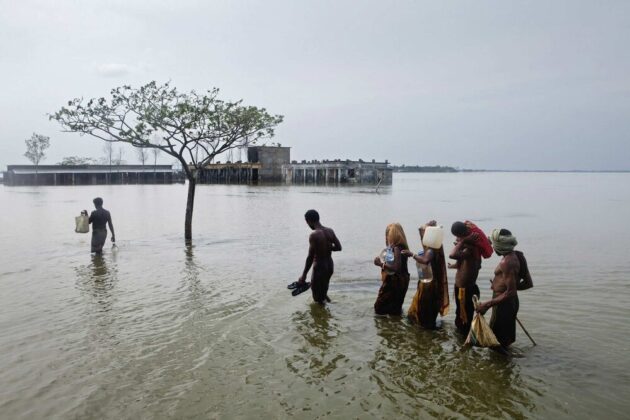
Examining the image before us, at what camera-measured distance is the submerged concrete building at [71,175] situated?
81.5 meters

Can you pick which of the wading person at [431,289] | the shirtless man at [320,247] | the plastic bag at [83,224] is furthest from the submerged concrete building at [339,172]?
the wading person at [431,289]

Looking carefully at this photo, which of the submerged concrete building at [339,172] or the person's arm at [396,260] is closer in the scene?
the person's arm at [396,260]

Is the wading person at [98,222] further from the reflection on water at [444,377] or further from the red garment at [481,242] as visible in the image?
the red garment at [481,242]

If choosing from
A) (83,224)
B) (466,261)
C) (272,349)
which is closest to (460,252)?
(466,261)

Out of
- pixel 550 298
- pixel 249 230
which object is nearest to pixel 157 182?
pixel 249 230

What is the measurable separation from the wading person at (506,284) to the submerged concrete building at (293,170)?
7073 centimetres

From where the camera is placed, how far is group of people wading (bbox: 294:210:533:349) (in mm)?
5320

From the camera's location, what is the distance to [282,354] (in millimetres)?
5848

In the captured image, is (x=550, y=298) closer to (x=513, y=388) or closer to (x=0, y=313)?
(x=513, y=388)

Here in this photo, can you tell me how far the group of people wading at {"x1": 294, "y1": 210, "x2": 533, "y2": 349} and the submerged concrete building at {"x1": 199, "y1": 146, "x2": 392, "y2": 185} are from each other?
69.1 metres

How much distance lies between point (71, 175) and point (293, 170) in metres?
38.4

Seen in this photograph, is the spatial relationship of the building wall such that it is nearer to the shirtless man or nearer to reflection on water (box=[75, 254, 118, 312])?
reflection on water (box=[75, 254, 118, 312])

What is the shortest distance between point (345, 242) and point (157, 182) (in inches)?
3273

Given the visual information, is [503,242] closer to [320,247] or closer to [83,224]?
[320,247]
